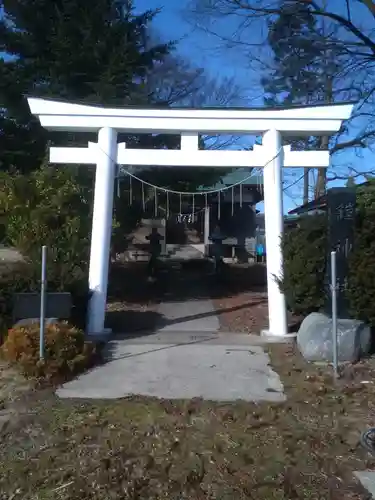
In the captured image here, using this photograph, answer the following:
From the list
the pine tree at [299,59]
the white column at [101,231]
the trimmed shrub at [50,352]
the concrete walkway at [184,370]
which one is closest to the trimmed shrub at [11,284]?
the trimmed shrub at [50,352]

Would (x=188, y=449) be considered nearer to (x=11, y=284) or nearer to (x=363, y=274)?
(x=363, y=274)

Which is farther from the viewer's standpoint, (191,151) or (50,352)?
(191,151)

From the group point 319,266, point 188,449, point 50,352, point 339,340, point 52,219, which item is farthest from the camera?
point 52,219

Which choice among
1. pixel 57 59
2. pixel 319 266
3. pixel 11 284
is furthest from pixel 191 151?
pixel 57 59

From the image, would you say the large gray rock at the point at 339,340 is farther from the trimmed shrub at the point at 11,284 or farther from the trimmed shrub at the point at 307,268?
the trimmed shrub at the point at 11,284

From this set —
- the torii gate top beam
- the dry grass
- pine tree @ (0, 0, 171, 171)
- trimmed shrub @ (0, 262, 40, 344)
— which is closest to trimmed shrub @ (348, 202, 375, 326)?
the dry grass

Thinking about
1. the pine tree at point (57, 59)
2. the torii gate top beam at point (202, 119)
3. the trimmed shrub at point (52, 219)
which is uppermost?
the pine tree at point (57, 59)

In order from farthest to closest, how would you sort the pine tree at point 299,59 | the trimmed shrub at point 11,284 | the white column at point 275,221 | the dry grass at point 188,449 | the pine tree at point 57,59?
the pine tree at point 299,59, the pine tree at point 57,59, the white column at point 275,221, the trimmed shrub at point 11,284, the dry grass at point 188,449

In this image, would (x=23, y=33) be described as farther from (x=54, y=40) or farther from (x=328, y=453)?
(x=328, y=453)

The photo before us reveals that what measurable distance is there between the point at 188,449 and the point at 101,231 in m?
4.78

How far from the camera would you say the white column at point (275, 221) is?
344 inches

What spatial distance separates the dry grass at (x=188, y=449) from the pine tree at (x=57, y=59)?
7630 millimetres

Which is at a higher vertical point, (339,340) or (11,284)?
(11,284)

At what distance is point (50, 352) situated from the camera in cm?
649
